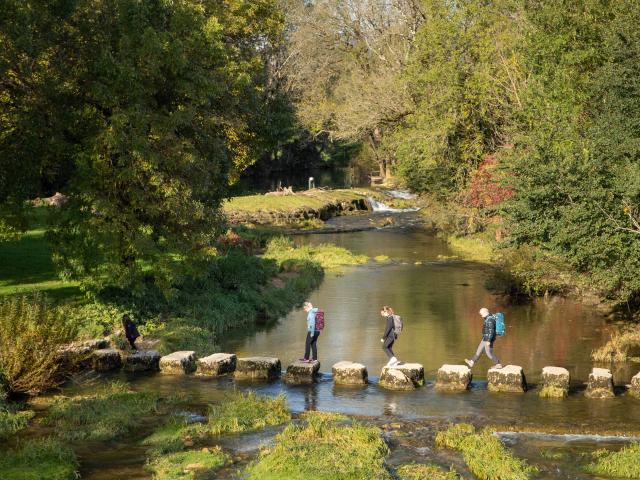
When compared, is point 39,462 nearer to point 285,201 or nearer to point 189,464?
point 189,464

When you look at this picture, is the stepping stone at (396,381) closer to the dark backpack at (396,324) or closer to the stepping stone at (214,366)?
the dark backpack at (396,324)

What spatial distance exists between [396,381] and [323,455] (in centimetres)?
608

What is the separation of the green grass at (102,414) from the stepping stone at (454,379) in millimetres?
6665

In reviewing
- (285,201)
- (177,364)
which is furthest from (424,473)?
(285,201)

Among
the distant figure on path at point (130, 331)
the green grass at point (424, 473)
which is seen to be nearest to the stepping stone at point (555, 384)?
the green grass at point (424, 473)

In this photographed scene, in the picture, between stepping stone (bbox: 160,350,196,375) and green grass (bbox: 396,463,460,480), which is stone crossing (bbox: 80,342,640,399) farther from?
green grass (bbox: 396,463,460,480)

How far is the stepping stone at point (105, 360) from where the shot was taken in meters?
22.0

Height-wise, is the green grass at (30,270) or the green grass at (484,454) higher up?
the green grass at (30,270)

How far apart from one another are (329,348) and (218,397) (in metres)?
9.29

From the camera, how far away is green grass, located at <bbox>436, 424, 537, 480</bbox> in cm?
1420

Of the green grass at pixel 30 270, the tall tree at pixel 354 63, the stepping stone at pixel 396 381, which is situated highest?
the tall tree at pixel 354 63

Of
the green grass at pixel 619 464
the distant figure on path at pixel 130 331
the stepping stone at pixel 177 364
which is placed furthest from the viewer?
the distant figure on path at pixel 130 331

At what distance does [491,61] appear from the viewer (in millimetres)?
46156


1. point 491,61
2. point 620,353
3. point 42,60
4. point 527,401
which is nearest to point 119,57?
point 42,60
